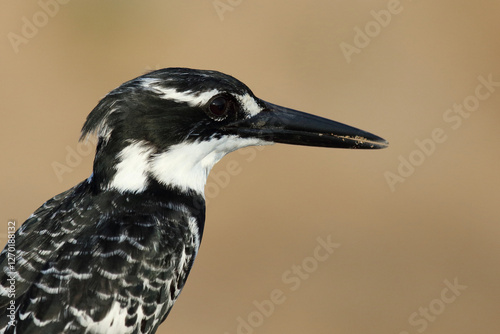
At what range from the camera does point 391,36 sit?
1358 cm

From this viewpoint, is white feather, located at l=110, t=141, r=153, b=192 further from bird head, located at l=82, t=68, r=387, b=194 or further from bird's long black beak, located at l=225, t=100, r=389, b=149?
bird's long black beak, located at l=225, t=100, r=389, b=149

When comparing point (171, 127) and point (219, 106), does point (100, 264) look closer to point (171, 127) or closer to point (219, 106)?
point (171, 127)

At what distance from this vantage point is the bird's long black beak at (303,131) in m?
4.89

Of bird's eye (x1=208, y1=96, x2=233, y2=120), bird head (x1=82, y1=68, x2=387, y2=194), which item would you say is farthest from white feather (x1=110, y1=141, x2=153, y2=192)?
bird's eye (x1=208, y1=96, x2=233, y2=120)

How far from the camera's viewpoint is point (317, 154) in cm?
1173

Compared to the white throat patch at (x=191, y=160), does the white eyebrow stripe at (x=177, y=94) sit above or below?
above

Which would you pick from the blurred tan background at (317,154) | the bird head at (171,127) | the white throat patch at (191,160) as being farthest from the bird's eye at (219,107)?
the blurred tan background at (317,154)

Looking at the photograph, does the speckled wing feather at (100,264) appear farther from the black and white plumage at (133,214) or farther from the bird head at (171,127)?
the bird head at (171,127)

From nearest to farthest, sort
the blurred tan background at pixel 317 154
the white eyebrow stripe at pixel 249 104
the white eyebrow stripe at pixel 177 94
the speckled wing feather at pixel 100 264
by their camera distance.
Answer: the speckled wing feather at pixel 100 264 < the white eyebrow stripe at pixel 177 94 < the white eyebrow stripe at pixel 249 104 < the blurred tan background at pixel 317 154

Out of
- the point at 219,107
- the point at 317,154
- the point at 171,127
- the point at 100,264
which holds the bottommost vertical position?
the point at 317,154

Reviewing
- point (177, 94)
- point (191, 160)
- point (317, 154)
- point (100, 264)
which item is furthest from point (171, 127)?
point (317, 154)

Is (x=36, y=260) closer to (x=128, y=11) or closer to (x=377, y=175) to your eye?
(x=377, y=175)

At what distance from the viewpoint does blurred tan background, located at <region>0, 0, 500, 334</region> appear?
9.87 meters

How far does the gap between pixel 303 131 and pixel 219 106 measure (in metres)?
0.74
